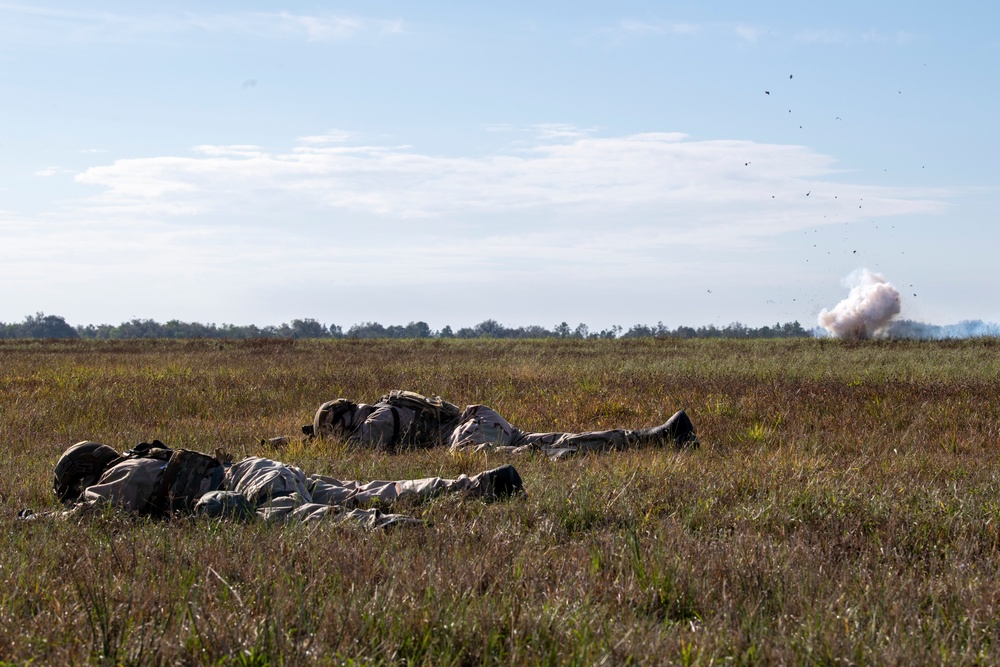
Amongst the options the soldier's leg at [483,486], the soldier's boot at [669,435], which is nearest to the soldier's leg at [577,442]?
the soldier's boot at [669,435]

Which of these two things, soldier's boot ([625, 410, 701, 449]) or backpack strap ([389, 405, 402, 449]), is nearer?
soldier's boot ([625, 410, 701, 449])

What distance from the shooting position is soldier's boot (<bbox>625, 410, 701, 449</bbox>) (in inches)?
292

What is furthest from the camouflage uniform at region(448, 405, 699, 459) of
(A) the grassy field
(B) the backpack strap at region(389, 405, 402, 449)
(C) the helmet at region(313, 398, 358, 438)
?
(C) the helmet at region(313, 398, 358, 438)

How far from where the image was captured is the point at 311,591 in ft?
10.2

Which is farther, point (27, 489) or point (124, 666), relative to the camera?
point (27, 489)

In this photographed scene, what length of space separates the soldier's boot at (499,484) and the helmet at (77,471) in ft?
7.14

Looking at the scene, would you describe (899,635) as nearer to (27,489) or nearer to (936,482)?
(936,482)

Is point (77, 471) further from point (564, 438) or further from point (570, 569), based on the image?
point (564, 438)

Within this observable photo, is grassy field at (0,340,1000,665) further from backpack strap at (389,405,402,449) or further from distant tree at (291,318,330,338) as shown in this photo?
distant tree at (291,318,330,338)

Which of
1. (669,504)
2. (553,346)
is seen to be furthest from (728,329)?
(669,504)

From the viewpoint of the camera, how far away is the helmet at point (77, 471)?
5141mm

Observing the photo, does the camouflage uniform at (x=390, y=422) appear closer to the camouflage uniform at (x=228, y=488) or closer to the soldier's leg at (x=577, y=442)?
the soldier's leg at (x=577, y=442)

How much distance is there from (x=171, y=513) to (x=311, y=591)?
175cm

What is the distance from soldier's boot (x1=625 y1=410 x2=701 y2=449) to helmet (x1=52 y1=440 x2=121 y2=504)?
4.07 m
